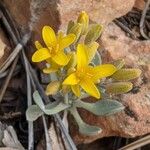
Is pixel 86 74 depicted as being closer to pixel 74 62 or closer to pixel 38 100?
pixel 74 62

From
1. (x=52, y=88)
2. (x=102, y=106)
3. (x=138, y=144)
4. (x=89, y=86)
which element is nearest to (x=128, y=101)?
(x=102, y=106)

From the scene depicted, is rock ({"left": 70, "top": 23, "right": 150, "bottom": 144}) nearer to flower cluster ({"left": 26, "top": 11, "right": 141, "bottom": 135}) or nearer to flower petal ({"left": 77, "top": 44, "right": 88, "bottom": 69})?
flower cluster ({"left": 26, "top": 11, "right": 141, "bottom": 135})

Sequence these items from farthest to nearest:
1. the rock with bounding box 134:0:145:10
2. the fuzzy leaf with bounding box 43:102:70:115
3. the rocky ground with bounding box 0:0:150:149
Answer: the rock with bounding box 134:0:145:10 → the rocky ground with bounding box 0:0:150:149 → the fuzzy leaf with bounding box 43:102:70:115

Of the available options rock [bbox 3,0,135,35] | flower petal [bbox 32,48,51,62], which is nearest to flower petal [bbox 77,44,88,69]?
flower petal [bbox 32,48,51,62]

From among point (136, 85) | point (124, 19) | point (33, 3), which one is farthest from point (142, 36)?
point (33, 3)

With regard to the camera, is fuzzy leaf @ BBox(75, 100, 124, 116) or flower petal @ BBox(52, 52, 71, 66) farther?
fuzzy leaf @ BBox(75, 100, 124, 116)

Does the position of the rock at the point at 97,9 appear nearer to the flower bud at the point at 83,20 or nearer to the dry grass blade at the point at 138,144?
the flower bud at the point at 83,20

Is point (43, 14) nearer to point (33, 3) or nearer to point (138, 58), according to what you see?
point (33, 3)
